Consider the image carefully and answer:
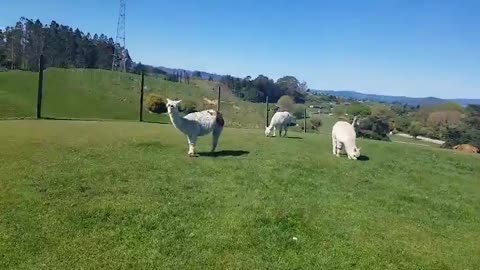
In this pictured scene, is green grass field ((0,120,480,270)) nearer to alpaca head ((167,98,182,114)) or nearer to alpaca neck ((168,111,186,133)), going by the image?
alpaca neck ((168,111,186,133))

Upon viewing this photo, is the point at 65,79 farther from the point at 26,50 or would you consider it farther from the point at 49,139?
the point at 49,139

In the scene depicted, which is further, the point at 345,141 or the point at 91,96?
the point at 91,96

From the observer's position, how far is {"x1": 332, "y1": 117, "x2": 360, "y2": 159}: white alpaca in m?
16.2

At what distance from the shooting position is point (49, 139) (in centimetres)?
1395

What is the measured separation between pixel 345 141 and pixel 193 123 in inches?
220

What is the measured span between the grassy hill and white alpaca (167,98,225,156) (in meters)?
32.4

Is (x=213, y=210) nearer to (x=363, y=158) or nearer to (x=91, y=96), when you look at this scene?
(x=363, y=158)

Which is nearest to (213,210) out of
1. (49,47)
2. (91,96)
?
(91,96)

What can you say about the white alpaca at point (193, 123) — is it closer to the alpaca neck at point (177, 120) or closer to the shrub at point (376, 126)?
the alpaca neck at point (177, 120)

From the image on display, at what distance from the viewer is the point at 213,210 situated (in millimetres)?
9414

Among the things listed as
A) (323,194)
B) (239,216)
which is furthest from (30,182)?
(323,194)

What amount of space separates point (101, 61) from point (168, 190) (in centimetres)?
11241

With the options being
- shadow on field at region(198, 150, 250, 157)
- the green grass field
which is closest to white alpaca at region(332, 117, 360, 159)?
the green grass field

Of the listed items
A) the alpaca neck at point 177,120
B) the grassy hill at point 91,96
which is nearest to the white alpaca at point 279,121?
the alpaca neck at point 177,120
